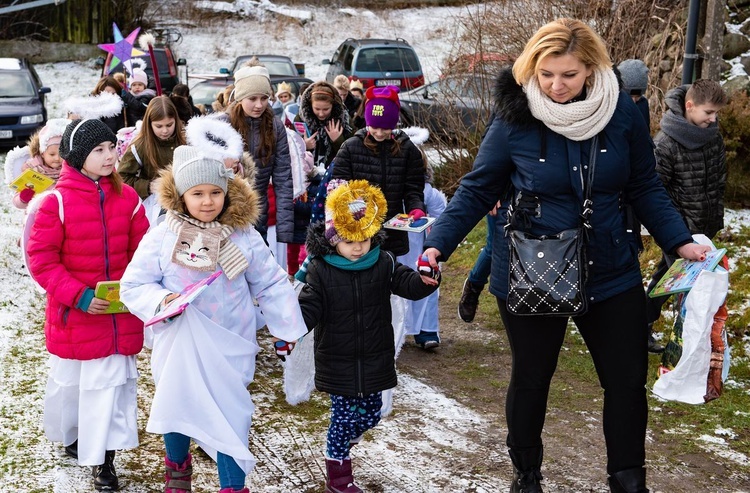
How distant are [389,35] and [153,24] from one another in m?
8.22

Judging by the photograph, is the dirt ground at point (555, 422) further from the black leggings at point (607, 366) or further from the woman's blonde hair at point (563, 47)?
the woman's blonde hair at point (563, 47)

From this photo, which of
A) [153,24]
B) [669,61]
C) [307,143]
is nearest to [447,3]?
[153,24]

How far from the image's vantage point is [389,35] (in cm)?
3125

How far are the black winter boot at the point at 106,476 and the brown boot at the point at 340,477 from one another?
1061 millimetres

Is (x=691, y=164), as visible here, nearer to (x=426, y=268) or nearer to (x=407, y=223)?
(x=407, y=223)

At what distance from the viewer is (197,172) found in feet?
13.8

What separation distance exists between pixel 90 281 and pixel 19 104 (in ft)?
47.6

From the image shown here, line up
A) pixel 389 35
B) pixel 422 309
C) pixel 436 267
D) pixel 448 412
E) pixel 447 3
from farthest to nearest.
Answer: pixel 447 3 < pixel 389 35 < pixel 422 309 < pixel 448 412 < pixel 436 267

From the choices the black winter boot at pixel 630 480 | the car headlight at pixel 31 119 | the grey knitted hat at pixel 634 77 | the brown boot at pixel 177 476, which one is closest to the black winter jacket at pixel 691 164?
the grey knitted hat at pixel 634 77

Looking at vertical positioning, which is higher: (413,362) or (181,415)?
(181,415)

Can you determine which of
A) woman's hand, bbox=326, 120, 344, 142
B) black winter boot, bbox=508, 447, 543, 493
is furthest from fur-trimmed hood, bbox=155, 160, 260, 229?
woman's hand, bbox=326, 120, 344, 142

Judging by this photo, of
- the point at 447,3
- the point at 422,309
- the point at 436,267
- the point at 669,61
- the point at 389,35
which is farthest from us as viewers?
the point at 447,3

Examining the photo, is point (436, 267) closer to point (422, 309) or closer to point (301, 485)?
point (301, 485)

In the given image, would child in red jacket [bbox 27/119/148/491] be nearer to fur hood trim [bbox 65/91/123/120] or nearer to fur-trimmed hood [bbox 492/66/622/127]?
fur-trimmed hood [bbox 492/66/622/127]
